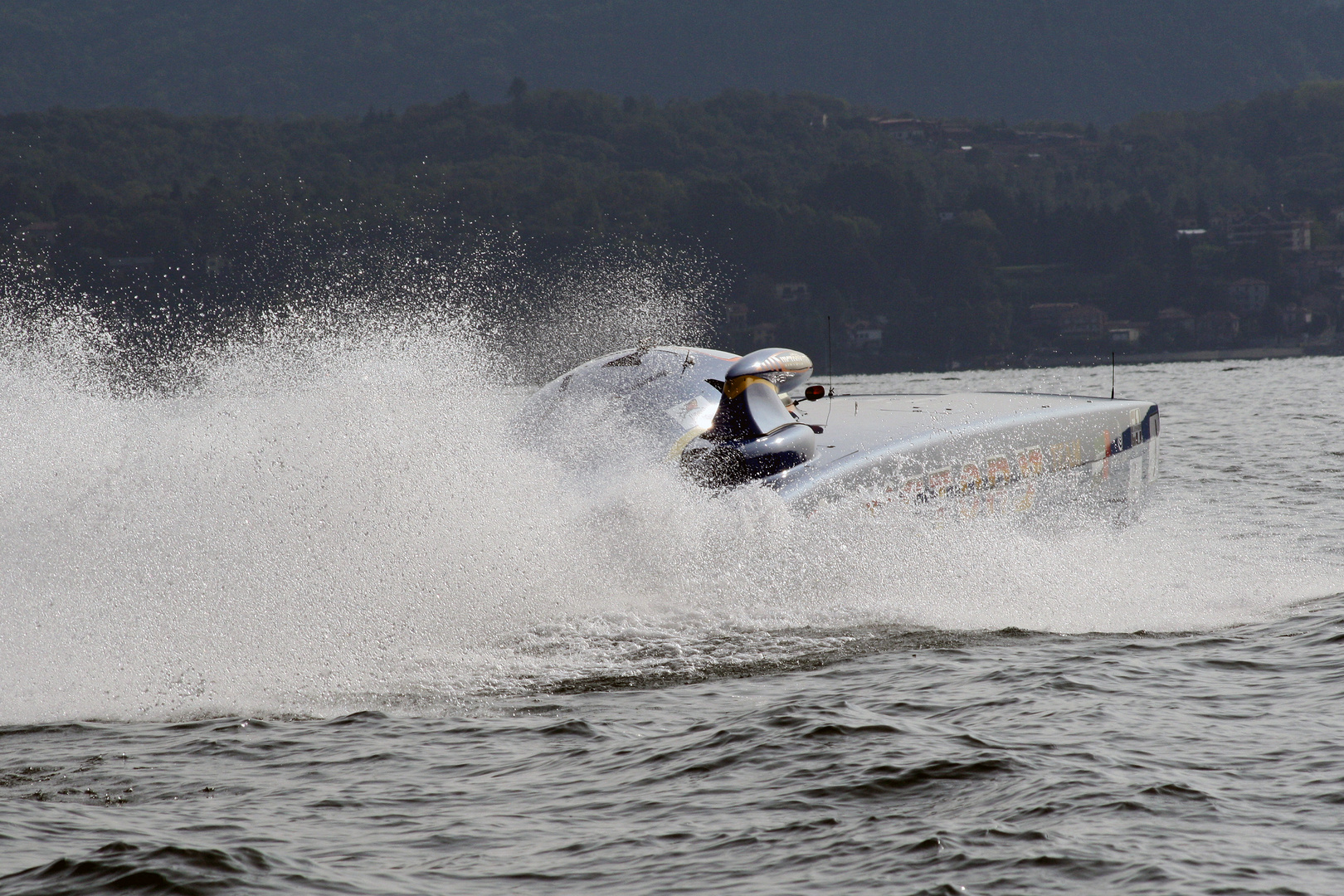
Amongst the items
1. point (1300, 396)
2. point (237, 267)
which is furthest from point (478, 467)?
point (237, 267)

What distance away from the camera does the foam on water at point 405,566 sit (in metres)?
4.95

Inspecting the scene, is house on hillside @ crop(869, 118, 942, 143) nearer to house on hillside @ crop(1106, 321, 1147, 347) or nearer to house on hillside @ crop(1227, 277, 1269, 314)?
house on hillside @ crop(1227, 277, 1269, 314)

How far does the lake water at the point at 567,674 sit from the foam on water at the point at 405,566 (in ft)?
0.07

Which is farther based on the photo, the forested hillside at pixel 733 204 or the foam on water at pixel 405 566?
the forested hillside at pixel 733 204

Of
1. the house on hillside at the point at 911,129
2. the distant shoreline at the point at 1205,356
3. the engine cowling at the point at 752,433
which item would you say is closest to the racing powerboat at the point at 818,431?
the engine cowling at the point at 752,433

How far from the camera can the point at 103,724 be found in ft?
14.5

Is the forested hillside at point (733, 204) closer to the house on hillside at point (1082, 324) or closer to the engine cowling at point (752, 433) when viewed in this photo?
the house on hillside at point (1082, 324)

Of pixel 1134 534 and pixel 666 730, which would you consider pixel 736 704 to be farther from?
pixel 1134 534

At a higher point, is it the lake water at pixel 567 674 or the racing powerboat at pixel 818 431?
the racing powerboat at pixel 818 431

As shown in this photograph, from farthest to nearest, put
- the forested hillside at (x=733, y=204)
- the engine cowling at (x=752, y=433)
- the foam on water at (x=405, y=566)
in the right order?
the forested hillside at (x=733, y=204)
the engine cowling at (x=752, y=433)
the foam on water at (x=405, y=566)

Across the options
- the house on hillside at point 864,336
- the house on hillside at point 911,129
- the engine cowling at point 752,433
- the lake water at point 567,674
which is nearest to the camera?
the lake water at point 567,674

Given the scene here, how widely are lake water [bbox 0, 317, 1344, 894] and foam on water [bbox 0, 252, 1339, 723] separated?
2cm

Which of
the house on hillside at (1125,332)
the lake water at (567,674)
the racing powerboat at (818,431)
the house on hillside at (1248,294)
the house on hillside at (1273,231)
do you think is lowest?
the lake water at (567,674)

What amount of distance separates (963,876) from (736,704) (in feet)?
5.22
